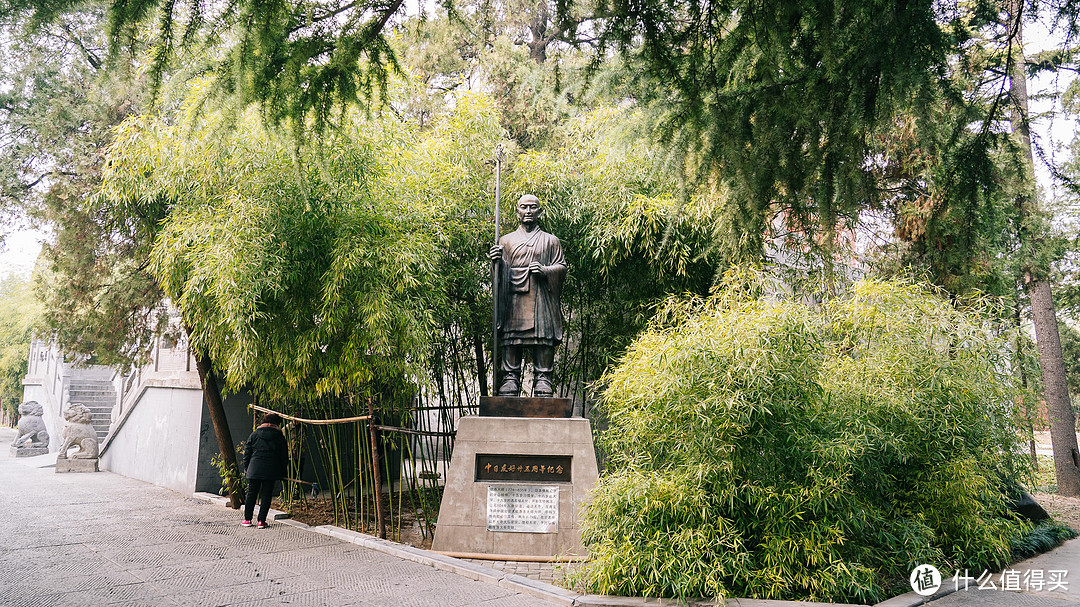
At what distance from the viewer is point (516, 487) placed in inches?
197

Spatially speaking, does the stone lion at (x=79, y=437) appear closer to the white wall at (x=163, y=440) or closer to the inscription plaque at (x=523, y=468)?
the white wall at (x=163, y=440)

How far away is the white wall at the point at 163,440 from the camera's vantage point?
816 cm

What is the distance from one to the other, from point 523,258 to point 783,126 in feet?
9.74

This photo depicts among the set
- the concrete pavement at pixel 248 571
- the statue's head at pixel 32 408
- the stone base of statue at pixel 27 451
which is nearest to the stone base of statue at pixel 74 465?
the concrete pavement at pixel 248 571

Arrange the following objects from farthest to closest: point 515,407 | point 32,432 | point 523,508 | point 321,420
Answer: point 32,432, point 321,420, point 515,407, point 523,508

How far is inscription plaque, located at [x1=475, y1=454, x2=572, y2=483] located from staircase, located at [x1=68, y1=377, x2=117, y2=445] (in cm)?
1304

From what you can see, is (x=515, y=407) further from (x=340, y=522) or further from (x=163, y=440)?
(x=163, y=440)

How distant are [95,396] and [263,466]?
1247 cm

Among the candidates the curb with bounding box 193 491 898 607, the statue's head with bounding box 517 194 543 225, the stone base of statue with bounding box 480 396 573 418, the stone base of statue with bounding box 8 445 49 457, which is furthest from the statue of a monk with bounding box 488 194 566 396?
the stone base of statue with bounding box 8 445 49 457

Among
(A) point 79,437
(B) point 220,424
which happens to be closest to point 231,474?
→ (B) point 220,424

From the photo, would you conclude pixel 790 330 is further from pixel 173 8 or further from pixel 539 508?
pixel 173 8

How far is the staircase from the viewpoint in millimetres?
15172

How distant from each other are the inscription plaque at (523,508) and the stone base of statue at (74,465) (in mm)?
8660

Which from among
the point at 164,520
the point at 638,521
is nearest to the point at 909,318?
the point at 638,521
